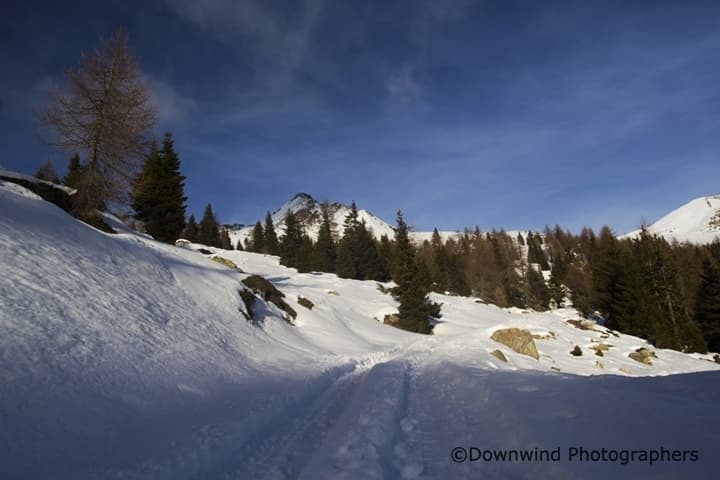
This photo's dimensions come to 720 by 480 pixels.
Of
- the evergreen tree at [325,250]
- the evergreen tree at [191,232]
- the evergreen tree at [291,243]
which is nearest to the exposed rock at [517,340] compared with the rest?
the evergreen tree at [325,250]

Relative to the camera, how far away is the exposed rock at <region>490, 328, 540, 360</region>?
19.6 m

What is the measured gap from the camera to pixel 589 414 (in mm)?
4555

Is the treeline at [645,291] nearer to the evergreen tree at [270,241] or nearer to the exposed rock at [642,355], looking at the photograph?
the exposed rock at [642,355]

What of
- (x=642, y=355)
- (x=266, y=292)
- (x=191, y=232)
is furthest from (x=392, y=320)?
(x=191, y=232)

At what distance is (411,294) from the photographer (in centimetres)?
3055

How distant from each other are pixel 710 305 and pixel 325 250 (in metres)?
53.7

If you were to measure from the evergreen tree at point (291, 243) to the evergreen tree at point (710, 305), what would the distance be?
5578 cm

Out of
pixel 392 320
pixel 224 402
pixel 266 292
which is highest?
pixel 266 292

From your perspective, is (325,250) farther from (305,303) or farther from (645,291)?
(645,291)

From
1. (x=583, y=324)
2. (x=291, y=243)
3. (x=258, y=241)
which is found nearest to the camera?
(x=583, y=324)

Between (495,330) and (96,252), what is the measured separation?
72.6 feet

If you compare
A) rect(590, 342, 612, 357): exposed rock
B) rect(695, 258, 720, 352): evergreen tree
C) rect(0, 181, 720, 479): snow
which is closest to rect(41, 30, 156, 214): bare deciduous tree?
rect(0, 181, 720, 479): snow

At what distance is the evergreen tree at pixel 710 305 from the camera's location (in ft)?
116

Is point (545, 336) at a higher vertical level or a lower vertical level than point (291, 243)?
lower
